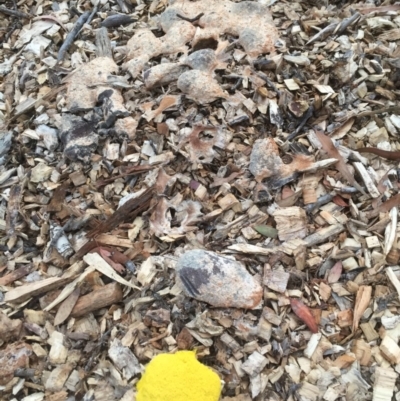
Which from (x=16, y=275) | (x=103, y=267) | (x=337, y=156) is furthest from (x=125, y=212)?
(x=337, y=156)

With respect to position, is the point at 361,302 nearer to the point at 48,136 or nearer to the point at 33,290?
the point at 33,290

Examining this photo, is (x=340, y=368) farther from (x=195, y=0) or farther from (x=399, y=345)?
(x=195, y=0)

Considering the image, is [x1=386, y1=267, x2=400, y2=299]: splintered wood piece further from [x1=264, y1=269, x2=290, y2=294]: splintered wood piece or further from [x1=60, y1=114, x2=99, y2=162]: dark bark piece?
[x1=60, y1=114, x2=99, y2=162]: dark bark piece

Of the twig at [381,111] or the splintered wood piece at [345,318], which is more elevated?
the twig at [381,111]

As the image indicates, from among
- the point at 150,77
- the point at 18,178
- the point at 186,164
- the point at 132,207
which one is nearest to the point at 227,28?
the point at 150,77

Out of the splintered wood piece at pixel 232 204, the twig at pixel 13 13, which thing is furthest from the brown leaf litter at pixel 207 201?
the twig at pixel 13 13

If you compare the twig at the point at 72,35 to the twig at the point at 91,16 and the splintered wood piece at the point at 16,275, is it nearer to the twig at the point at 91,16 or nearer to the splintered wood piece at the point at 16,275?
the twig at the point at 91,16
